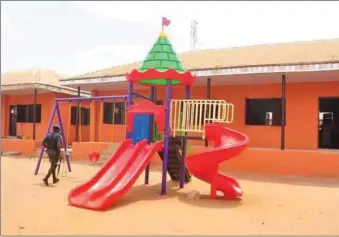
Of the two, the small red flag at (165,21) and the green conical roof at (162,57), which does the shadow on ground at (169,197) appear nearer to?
the green conical roof at (162,57)

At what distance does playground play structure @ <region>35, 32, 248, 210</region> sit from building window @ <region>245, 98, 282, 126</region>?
5.51m

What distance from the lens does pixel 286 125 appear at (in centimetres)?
1302

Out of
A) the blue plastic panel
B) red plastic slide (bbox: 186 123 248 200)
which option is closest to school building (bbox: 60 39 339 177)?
the blue plastic panel

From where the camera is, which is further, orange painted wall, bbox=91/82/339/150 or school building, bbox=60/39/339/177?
orange painted wall, bbox=91/82/339/150

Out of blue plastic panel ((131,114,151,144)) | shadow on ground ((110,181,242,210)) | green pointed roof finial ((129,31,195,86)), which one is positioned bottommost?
shadow on ground ((110,181,242,210))

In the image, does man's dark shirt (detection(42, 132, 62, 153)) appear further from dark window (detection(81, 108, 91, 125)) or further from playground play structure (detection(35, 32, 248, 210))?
dark window (detection(81, 108, 91, 125))

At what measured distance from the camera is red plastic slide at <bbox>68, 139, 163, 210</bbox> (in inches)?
256

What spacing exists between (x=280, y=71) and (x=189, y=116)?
185 inches

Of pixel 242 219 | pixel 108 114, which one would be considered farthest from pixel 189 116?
pixel 108 114

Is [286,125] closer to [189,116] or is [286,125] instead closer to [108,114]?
[189,116]

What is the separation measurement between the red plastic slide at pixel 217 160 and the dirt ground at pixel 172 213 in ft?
0.96

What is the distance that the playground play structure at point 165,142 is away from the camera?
6914 mm

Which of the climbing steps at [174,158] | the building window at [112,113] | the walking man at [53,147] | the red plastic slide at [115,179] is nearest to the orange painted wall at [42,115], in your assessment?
the building window at [112,113]

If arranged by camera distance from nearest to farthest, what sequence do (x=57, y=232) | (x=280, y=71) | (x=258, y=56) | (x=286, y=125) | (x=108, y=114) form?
(x=57, y=232) → (x=280, y=71) → (x=286, y=125) → (x=258, y=56) → (x=108, y=114)
